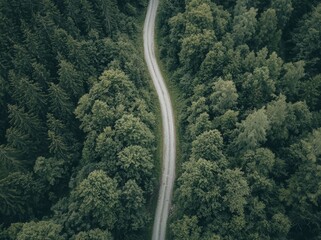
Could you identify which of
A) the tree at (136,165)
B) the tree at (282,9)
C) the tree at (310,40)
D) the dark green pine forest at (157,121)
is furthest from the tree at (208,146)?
the tree at (282,9)

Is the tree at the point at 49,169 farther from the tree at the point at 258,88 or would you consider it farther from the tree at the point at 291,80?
the tree at the point at 291,80

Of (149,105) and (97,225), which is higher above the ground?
(149,105)

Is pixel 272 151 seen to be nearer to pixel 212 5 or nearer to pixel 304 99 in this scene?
pixel 304 99

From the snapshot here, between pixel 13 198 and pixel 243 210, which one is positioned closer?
pixel 243 210

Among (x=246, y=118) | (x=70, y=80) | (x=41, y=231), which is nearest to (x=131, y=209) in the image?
(x=41, y=231)

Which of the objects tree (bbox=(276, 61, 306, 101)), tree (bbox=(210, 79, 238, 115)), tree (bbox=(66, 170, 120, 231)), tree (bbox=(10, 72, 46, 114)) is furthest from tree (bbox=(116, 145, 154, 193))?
tree (bbox=(276, 61, 306, 101))

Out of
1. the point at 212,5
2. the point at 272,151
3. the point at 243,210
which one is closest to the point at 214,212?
the point at 243,210

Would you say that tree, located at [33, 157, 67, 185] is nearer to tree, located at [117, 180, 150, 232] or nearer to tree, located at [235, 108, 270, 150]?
tree, located at [117, 180, 150, 232]
